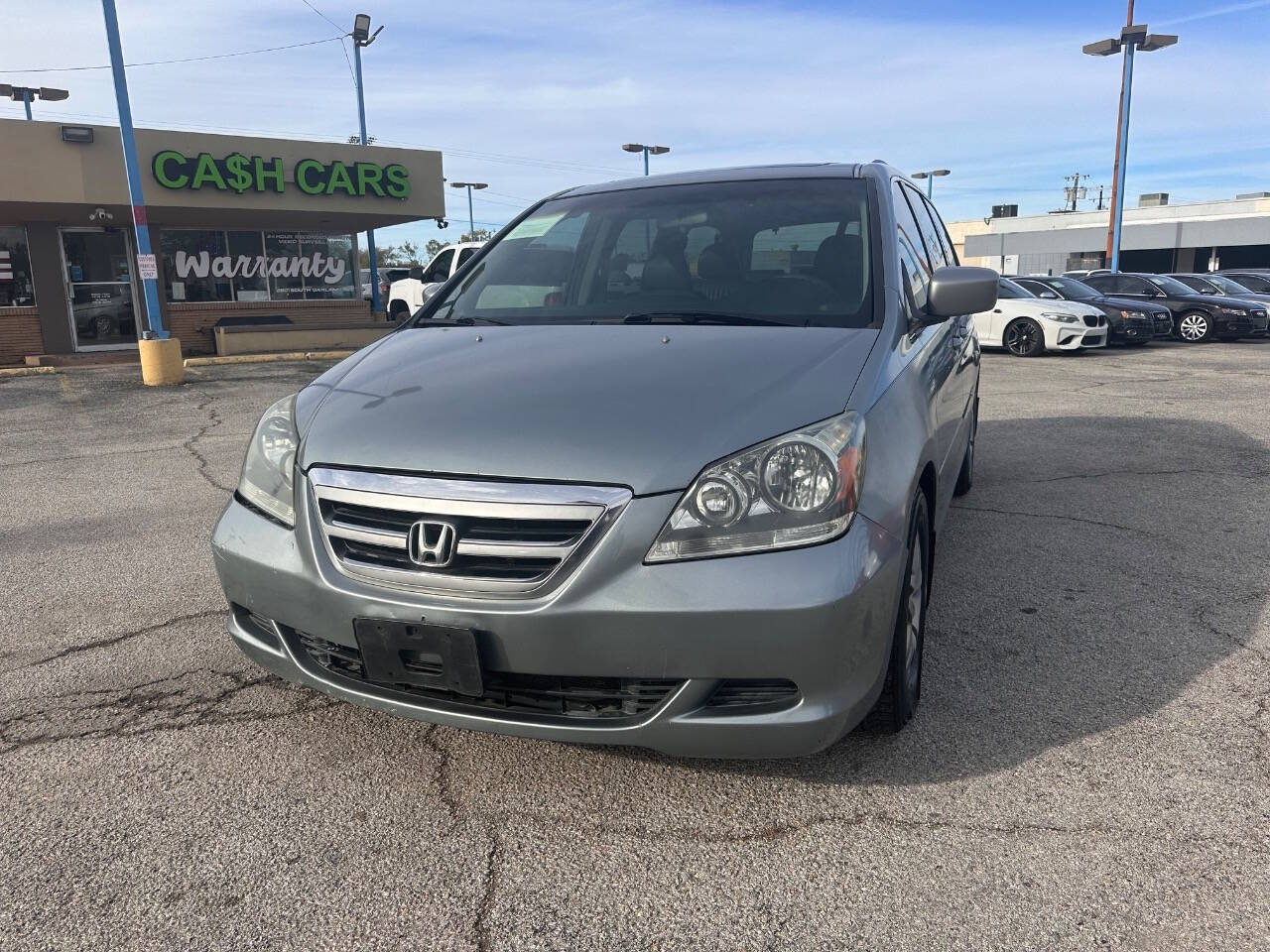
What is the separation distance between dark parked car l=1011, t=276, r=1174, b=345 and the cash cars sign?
12.9 metres

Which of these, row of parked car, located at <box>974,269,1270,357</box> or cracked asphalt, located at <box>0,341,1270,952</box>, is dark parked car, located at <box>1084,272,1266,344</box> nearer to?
row of parked car, located at <box>974,269,1270,357</box>

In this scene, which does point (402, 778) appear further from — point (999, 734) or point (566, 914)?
point (999, 734)

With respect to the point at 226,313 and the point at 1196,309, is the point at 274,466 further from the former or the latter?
the point at 1196,309

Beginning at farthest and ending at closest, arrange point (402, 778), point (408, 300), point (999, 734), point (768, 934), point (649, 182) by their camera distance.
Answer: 1. point (408, 300)
2. point (649, 182)
3. point (999, 734)
4. point (402, 778)
5. point (768, 934)

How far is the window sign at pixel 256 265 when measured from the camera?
20.1 m

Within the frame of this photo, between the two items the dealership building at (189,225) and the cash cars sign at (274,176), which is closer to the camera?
the dealership building at (189,225)

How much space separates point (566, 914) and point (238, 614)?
1.35 metres

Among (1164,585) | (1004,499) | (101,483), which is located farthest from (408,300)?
(1164,585)

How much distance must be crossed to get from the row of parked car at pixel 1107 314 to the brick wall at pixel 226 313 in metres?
13.1

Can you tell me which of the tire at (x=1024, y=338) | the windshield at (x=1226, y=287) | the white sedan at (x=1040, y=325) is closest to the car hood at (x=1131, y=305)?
the white sedan at (x=1040, y=325)

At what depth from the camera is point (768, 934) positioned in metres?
2.06

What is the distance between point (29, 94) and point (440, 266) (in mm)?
14626

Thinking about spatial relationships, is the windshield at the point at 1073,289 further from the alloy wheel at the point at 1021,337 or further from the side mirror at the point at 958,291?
the side mirror at the point at 958,291

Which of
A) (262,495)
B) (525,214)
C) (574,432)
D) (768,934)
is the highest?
(525,214)
